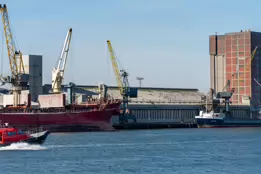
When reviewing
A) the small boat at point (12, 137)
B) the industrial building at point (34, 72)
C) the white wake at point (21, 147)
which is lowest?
the white wake at point (21, 147)

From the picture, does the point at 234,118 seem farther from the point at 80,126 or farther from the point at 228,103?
the point at 80,126

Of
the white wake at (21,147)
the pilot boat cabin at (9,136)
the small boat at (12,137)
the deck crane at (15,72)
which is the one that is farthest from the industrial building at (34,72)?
the pilot boat cabin at (9,136)

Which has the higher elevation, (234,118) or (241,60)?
(241,60)

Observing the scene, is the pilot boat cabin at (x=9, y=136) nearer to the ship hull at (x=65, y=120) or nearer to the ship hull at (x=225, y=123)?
the ship hull at (x=65, y=120)

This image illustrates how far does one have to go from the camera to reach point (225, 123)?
16812 centimetres

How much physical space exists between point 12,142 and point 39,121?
179 feet

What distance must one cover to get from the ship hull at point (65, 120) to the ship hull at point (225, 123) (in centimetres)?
3699

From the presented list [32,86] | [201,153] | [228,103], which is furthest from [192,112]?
[201,153]

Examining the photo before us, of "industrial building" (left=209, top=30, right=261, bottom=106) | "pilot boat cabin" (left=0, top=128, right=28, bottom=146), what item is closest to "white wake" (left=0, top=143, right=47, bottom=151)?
→ "pilot boat cabin" (left=0, top=128, right=28, bottom=146)

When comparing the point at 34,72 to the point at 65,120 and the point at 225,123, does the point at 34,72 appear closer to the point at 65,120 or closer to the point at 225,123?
the point at 65,120

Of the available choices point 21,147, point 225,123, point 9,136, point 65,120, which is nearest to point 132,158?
point 21,147

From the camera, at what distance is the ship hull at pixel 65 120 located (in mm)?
130375

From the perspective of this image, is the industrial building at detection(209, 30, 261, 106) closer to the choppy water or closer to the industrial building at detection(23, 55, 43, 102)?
the industrial building at detection(23, 55, 43, 102)

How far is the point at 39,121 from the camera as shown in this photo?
13125cm
